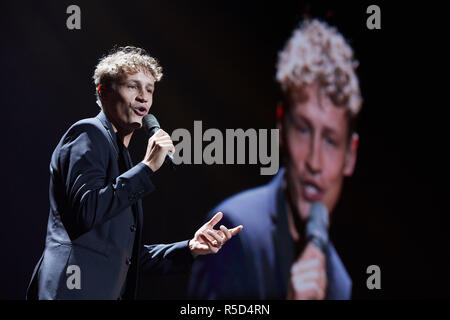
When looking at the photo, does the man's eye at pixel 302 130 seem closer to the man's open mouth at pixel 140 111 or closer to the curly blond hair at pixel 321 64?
the curly blond hair at pixel 321 64

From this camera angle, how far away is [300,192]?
2.27 metres

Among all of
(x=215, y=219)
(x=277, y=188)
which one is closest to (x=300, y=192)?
(x=277, y=188)

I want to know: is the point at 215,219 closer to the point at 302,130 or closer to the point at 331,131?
the point at 302,130

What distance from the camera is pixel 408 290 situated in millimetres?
2307

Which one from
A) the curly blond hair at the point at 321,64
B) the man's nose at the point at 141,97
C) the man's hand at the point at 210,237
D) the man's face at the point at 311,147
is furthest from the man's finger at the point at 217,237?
the curly blond hair at the point at 321,64

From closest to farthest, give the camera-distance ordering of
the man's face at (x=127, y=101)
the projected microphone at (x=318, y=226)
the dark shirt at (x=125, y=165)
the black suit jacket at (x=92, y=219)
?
the black suit jacket at (x=92, y=219) < the dark shirt at (x=125, y=165) < the man's face at (x=127, y=101) < the projected microphone at (x=318, y=226)

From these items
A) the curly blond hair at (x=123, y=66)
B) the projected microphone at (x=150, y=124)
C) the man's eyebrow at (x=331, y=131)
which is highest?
the curly blond hair at (x=123, y=66)

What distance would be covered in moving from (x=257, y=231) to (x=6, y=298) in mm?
1297

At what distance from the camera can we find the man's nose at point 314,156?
226 centimetres

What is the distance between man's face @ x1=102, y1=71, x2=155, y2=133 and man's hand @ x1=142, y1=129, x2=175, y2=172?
0.23 m

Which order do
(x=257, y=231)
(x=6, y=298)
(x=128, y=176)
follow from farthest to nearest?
(x=6, y=298) < (x=257, y=231) < (x=128, y=176)

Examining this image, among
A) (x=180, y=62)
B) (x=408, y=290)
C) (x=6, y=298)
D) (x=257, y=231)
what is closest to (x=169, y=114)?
(x=180, y=62)

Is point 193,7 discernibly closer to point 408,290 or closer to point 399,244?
point 399,244
